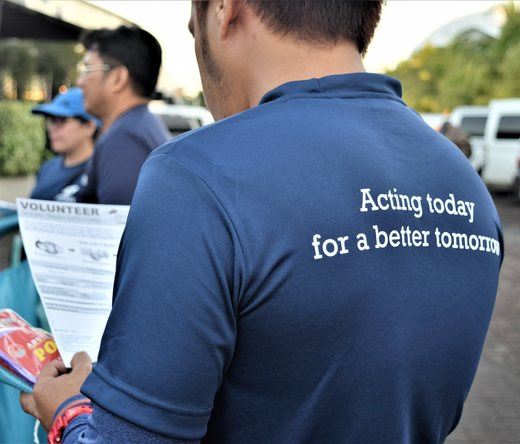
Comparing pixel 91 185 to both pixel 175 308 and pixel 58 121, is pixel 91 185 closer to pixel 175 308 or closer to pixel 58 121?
pixel 58 121

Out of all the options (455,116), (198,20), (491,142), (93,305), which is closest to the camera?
(198,20)

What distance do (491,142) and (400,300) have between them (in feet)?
57.2

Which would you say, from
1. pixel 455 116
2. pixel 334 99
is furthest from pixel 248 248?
pixel 455 116

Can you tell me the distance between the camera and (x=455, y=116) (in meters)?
20.7

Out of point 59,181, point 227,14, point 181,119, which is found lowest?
point 181,119

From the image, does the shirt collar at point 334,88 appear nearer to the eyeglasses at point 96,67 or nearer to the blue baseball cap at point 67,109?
the eyeglasses at point 96,67

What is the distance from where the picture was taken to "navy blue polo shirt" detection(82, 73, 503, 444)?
0.96 meters

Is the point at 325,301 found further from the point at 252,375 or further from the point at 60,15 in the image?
the point at 60,15

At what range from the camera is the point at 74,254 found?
171 centimetres

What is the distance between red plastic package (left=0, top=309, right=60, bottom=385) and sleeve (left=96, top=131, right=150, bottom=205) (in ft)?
4.66

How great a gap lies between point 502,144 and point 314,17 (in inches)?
677

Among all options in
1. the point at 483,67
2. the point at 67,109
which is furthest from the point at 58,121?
the point at 483,67

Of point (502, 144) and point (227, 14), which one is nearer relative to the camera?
point (227, 14)

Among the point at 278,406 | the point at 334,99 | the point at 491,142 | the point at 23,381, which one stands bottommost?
the point at 491,142
